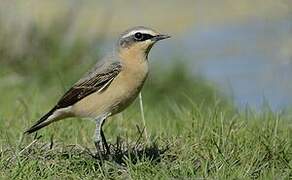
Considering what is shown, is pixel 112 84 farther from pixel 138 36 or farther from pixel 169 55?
pixel 169 55

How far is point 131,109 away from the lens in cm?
967

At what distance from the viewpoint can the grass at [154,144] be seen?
6.76 meters

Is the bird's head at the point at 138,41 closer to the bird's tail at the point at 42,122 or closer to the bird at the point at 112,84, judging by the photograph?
the bird at the point at 112,84

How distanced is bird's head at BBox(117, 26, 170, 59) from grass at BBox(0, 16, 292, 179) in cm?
77

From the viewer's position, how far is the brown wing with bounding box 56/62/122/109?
23.5 feet

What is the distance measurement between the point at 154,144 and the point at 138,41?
918 mm

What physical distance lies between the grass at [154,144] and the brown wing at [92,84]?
1.32ft

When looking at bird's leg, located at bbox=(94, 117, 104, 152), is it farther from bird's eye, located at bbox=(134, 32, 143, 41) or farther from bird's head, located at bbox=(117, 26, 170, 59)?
bird's eye, located at bbox=(134, 32, 143, 41)

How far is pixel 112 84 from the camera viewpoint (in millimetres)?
7129

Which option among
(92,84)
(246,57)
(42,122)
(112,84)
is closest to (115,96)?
(112,84)

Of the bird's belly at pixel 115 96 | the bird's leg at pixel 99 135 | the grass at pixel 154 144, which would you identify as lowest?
the grass at pixel 154 144

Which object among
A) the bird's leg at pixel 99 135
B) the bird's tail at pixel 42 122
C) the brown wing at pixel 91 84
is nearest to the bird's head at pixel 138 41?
the brown wing at pixel 91 84

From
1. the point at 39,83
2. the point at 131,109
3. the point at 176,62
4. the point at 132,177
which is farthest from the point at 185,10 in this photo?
the point at 132,177

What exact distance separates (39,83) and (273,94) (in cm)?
283
